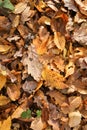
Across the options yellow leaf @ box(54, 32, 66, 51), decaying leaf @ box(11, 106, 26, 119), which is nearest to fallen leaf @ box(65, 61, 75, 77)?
yellow leaf @ box(54, 32, 66, 51)

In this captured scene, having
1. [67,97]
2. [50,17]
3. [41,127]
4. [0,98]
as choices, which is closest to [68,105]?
[67,97]

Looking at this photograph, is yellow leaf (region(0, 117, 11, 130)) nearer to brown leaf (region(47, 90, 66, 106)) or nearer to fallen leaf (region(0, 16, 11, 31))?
brown leaf (region(47, 90, 66, 106))

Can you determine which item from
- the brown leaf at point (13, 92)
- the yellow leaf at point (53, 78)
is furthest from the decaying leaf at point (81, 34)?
the brown leaf at point (13, 92)

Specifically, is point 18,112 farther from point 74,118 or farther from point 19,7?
point 19,7

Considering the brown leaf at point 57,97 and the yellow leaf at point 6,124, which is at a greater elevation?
the brown leaf at point 57,97

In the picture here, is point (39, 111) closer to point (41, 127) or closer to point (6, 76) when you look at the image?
point (41, 127)

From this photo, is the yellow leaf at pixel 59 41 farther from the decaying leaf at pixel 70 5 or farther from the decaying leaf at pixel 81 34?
the decaying leaf at pixel 70 5

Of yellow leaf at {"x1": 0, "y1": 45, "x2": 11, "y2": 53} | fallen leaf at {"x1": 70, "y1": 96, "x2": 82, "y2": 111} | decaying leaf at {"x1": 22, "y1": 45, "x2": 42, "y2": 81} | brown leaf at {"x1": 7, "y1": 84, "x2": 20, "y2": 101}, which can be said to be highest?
yellow leaf at {"x1": 0, "y1": 45, "x2": 11, "y2": 53}
